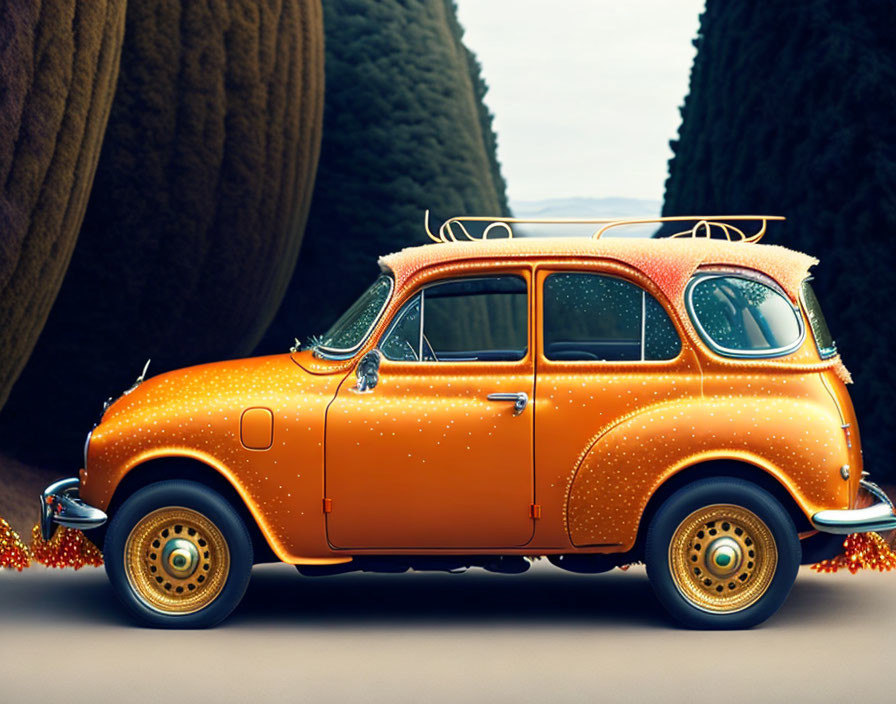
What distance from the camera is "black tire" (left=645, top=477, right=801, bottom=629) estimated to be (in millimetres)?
6418

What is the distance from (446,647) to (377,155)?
792 cm

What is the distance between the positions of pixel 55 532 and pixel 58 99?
2.59 metres

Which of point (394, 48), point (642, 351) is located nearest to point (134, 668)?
point (642, 351)

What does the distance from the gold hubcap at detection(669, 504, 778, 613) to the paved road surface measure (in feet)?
0.59

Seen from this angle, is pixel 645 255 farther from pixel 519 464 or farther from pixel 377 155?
pixel 377 155

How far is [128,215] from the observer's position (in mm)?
10203

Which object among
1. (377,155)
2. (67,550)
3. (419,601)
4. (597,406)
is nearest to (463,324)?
(377,155)

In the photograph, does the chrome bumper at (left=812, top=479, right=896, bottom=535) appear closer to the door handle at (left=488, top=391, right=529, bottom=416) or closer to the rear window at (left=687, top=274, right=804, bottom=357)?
the rear window at (left=687, top=274, right=804, bottom=357)

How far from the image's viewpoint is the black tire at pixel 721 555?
6.42 meters

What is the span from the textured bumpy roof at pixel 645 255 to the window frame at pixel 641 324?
62 mm

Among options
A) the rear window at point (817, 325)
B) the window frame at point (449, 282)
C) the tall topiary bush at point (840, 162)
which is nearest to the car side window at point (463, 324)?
the window frame at point (449, 282)

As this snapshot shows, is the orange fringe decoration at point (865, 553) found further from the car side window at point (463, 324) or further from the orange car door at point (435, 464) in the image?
the car side window at point (463, 324)

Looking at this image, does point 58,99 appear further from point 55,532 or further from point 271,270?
point 271,270

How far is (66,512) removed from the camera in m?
6.60
